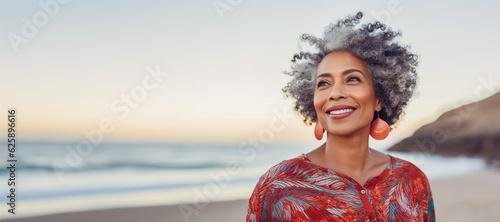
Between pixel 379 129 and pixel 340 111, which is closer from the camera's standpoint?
pixel 340 111

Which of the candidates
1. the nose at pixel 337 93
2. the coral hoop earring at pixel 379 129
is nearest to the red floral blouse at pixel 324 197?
the coral hoop earring at pixel 379 129

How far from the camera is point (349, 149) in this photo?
8.54ft

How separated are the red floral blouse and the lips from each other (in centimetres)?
25

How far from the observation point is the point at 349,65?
8.54ft

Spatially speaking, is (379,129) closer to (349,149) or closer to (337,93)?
(349,149)

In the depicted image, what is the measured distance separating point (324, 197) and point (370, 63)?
728 millimetres

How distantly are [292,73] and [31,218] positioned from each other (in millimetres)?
4415

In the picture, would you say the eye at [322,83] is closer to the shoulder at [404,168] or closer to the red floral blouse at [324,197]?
the red floral blouse at [324,197]

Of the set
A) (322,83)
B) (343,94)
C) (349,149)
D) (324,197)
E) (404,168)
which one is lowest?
(324,197)

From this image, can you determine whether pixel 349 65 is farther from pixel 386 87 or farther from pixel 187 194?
pixel 187 194

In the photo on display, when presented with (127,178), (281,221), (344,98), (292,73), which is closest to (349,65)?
(344,98)

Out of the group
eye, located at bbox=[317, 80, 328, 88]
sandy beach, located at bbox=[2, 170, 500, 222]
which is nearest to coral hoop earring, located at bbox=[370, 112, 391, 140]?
eye, located at bbox=[317, 80, 328, 88]

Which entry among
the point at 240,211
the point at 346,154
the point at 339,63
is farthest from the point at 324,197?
A: the point at 240,211

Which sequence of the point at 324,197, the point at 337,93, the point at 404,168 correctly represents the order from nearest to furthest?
the point at 324,197
the point at 337,93
the point at 404,168
